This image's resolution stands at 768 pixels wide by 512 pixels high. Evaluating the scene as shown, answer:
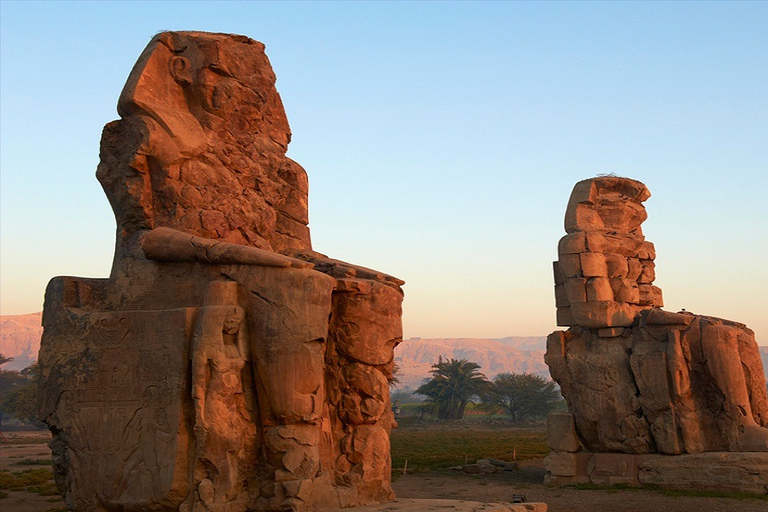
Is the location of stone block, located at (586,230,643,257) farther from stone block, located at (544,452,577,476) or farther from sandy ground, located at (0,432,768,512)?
sandy ground, located at (0,432,768,512)

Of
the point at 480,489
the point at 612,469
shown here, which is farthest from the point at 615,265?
the point at 480,489

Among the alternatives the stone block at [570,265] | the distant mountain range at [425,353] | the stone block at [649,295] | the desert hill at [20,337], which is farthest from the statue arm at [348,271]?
the desert hill at [20,337]

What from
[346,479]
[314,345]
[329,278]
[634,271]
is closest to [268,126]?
[329,278]

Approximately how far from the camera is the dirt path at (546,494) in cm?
1028

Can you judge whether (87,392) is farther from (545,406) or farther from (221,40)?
(545,406)

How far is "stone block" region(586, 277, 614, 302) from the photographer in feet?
40.9

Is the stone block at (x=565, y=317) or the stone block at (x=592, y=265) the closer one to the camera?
the stone block at (x=592, y=265)

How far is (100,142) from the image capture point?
678cm

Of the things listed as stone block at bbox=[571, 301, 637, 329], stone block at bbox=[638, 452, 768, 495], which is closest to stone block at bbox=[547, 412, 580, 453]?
stone block at bbox=[638, 452, 768, 495]

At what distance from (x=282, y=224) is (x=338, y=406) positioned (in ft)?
6.95

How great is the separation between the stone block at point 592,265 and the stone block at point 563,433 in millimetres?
2353

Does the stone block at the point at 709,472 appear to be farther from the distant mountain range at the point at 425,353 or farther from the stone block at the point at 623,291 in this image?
the distant mountain range at the point at 425,353

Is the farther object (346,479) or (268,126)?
(268,126)

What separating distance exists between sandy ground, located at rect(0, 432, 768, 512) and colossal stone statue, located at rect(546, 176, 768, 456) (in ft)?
3.52
